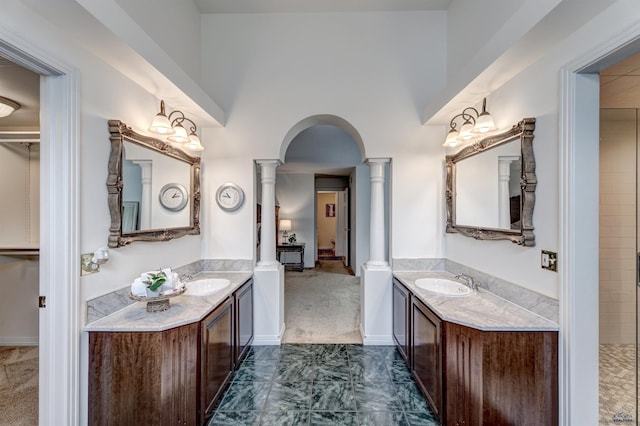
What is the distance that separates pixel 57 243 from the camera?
1.57 metres

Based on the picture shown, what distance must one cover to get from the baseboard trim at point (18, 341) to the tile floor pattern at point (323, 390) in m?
2.21

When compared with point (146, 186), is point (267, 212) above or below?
below

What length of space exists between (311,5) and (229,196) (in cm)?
220

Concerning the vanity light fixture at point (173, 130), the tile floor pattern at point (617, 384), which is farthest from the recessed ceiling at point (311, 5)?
the tile floor pattern at point (617, 384)

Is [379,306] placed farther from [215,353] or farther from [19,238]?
[19,238]

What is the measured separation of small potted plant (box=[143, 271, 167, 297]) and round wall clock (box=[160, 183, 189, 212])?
32.5 inches

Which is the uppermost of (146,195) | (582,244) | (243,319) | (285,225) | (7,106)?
(7,106)

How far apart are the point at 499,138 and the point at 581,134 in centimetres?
62

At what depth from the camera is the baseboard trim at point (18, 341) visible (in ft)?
9.57

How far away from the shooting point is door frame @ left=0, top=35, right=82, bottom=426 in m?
1.56

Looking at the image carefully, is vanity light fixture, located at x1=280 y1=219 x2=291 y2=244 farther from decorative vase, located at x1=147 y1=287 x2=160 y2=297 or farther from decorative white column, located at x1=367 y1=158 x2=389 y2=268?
decorative vase, located at x1=147 y1=287 x2=160 y2=297

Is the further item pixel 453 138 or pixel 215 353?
pixel 453 138

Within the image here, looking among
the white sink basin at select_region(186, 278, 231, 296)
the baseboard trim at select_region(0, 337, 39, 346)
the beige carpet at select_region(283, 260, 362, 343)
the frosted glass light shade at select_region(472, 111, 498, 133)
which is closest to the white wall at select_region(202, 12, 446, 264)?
the white sink basin at select_region(186, 278, 231, 296)

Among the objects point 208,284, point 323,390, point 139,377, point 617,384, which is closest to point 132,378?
point 139,377
